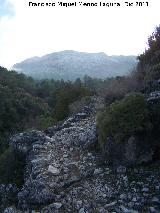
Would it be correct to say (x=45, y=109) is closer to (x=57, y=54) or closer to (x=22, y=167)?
(x=22, y=167)

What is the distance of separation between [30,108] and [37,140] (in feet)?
99.5

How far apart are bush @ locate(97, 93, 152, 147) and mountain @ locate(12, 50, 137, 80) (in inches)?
4254

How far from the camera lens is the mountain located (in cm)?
12550

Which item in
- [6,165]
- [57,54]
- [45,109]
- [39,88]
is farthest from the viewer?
[57,54]

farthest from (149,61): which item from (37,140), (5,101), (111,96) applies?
(5,101)

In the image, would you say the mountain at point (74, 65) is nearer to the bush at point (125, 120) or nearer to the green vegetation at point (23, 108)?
the green vegetation at point (23, 108)

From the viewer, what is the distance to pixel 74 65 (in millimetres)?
135750

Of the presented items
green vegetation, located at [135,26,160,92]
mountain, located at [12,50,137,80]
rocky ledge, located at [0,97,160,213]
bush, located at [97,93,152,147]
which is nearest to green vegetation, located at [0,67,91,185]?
rocky ledge, located at [0,97,160,213]

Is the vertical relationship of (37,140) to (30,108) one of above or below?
above

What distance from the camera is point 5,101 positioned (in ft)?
131

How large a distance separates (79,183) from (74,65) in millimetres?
126887

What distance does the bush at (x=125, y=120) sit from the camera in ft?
32.9

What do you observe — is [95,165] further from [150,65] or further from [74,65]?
[74,65]

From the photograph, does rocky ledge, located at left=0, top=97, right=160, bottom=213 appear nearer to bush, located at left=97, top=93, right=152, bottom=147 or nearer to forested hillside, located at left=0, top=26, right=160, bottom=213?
forested hillside, located at left=0, top=26, right=160, bottom=213
